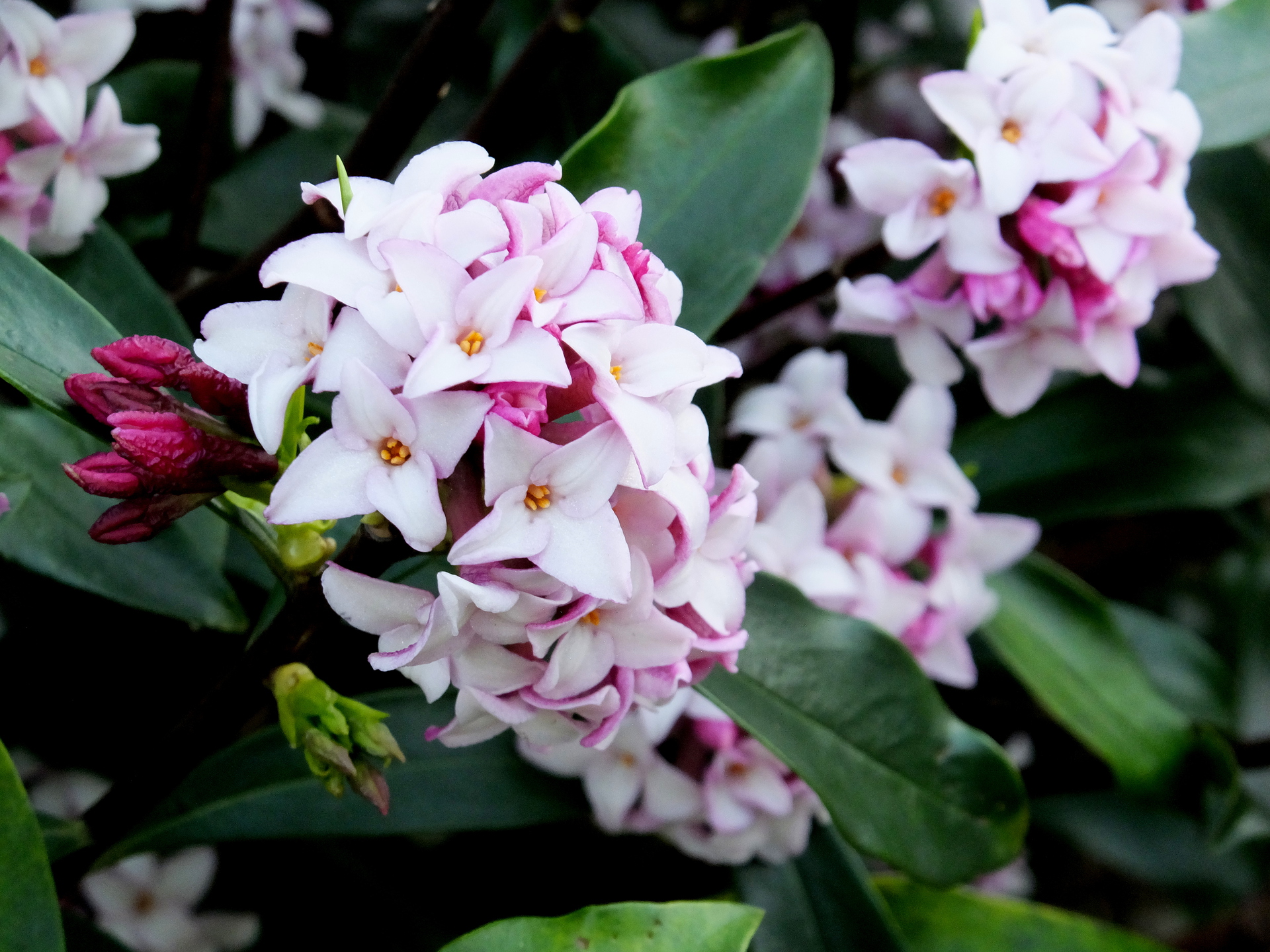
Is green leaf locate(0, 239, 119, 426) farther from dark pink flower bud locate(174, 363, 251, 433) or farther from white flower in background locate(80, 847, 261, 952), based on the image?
white flower in background locate(80, 847, 261, 952)

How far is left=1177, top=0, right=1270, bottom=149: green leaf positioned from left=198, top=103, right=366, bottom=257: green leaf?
29.0 inches

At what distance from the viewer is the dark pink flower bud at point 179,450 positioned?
1.54ft

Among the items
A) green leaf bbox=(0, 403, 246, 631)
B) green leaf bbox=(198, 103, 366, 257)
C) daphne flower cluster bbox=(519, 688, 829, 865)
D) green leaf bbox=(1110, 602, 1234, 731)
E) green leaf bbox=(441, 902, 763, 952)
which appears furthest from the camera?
green leaf bbox=(1110, 602, 1234, 731)

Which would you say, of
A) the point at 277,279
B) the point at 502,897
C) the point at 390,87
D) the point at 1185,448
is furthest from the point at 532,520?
the point at 1185,448

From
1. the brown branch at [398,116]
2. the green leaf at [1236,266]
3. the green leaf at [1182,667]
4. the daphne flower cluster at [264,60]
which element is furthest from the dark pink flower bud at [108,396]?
the green leaf at [1182,667]

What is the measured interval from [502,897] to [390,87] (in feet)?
2.40

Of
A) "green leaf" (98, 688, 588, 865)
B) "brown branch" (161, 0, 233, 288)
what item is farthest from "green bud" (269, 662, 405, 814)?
"brown branch" (161, 0, 233, 288)

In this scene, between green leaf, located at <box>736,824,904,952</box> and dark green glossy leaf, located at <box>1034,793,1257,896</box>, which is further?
dark green glossy leaf, located at <box>1034,793,1257,896</box>

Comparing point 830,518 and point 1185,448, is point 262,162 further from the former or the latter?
point 1185,448

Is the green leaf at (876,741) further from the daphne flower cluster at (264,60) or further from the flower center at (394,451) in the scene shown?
the daphne flower cluster at (264,60)

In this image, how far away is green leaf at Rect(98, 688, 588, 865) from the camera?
30.3 inches

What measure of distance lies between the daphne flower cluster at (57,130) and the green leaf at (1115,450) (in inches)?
32.8

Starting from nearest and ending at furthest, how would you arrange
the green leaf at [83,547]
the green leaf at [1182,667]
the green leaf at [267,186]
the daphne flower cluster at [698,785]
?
1. the green leaf at [83,547]
2. the daphne flower cluster at [698,785]
3. the green leaf at [267,186]
4. the green leaf at [1182,667]

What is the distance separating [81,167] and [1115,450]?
98 cm
